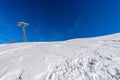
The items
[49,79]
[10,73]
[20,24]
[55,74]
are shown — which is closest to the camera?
[49,79]

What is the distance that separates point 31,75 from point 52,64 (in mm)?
558

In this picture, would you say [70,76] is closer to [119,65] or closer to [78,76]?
[78,76]

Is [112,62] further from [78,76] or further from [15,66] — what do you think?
[15,66]

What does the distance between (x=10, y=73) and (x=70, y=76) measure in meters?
1.26

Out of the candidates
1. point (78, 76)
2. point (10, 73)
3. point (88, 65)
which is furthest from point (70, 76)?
point (10, 73)

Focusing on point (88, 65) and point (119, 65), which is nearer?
point (119, 65)

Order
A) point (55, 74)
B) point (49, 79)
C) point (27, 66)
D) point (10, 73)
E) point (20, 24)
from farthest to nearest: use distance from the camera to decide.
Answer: point (20, 24) → point (27, 66) → point (10, 73) → point (55, 74) → point (49, 79)

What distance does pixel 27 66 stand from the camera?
2.25 metres

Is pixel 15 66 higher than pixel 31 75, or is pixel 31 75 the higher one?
pixel 15 66

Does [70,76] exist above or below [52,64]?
below

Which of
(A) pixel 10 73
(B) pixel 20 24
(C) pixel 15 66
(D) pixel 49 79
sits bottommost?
(D) pixel 49 79

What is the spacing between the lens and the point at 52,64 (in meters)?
2.26

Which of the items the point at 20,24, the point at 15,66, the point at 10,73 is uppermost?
the point at 20,24

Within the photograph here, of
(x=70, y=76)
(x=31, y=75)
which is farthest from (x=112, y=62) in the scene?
(x=31, y=75)
